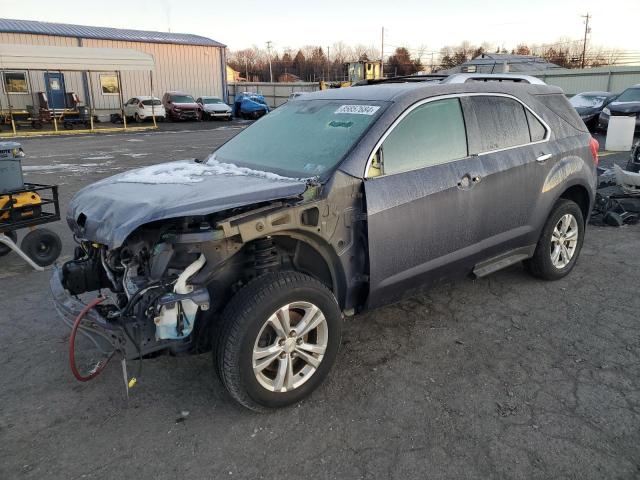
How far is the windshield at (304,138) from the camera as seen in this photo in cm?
346

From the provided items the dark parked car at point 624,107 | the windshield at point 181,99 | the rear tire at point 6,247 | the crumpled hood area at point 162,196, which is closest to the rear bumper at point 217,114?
the windshield at point 181,99

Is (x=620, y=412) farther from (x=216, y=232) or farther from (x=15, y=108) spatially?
(x=15, y=108)

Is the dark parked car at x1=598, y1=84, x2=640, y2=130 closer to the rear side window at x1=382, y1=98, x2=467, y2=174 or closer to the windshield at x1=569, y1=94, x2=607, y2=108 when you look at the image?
the windshield at x1=569, y1=94, x2=607, y2=108

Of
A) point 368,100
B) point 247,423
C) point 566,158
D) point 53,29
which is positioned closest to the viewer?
point 247,423

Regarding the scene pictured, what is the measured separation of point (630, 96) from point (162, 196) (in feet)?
61.7

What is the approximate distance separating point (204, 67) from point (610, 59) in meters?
46.7

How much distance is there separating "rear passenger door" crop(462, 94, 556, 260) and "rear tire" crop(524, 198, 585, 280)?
0.19m

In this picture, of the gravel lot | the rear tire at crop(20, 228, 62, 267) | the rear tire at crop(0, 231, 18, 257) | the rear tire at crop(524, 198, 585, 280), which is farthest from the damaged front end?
the rear tire at crop(0, 231, 18, 257)

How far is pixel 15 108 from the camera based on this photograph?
28.6 m

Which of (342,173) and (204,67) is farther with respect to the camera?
(204,67)

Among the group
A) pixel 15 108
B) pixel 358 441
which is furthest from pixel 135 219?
pixel 15 108

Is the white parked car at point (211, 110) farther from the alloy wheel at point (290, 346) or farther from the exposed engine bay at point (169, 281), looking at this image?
the alloy wheel at point (290, 346)

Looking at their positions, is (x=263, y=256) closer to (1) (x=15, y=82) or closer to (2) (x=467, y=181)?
(2) (x=467, y=181)

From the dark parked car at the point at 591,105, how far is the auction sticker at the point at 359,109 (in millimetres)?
17139
